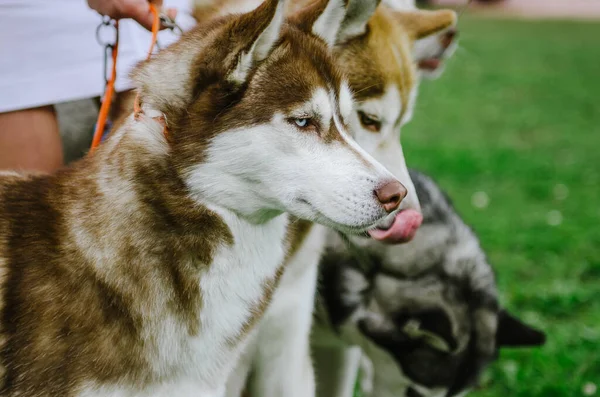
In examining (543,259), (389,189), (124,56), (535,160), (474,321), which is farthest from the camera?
(535,160)

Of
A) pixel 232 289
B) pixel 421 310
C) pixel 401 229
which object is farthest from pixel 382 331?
pixel 232 289

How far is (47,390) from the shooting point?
225cm

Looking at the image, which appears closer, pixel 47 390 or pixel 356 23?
pixel 47 390

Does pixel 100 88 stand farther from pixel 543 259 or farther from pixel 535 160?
pixel 535 160

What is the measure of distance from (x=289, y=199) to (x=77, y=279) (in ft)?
2.16

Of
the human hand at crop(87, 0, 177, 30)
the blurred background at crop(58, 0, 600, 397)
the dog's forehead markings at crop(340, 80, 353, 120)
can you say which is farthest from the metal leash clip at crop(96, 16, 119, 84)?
the dog's forehead markings at crop(340, 80, 353, 120)

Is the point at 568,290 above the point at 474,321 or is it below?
below

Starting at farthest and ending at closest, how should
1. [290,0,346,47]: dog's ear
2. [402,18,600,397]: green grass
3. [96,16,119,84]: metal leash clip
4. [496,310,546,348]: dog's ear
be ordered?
[402,18,600,397]: green grass → [496,310,546,348]: dog's ear → [96,16,119,84]: metal leash clip → [290,0,346,47]: dog's ear

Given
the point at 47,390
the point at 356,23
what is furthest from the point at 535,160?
the point at 47,390

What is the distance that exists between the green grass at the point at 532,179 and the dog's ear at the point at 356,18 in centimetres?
217

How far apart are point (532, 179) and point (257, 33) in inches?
292

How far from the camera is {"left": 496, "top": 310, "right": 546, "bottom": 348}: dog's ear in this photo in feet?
12.4

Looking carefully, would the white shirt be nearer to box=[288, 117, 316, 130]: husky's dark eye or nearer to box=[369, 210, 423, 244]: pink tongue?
box=[288, 117, 316, 130]: husky's dark eye

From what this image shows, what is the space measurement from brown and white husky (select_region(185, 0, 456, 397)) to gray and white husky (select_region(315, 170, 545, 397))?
0.40 m
